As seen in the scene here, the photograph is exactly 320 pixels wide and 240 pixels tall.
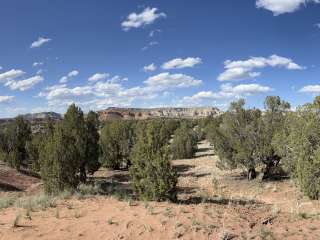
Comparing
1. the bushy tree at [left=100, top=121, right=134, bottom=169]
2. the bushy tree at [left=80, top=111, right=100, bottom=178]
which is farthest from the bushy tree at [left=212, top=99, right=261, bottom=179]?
the bushy tree at [left=100, top=121, right=134, bottom=169]

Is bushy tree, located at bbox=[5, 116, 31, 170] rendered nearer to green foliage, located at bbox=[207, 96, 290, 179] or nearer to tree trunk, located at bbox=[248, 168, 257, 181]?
green foliage, located at bbox=[207, 96, 290, 179]

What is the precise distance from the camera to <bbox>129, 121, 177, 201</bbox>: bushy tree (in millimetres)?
15266

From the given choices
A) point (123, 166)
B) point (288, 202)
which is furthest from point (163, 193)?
point (123, 166)

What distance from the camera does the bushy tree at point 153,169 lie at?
50.1 ft

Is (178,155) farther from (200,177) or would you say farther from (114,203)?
(114,203)

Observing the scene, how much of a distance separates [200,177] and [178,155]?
1449 cm

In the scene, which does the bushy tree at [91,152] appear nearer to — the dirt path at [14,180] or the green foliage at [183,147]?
the dirt path at [14,180]

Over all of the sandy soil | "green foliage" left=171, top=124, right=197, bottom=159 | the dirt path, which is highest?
"green foliage" left=171, top=124, right=197, bottom=159

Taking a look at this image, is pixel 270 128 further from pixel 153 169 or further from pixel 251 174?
pixel 153 169

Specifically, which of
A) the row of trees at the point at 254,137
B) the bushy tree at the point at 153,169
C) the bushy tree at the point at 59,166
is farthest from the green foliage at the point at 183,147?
the bushy tree at the point at 153,169

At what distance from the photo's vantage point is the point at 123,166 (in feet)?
126

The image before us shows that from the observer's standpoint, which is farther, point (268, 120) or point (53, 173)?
point (268, 120)

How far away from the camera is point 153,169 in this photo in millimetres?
15891

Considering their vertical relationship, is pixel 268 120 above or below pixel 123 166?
above
